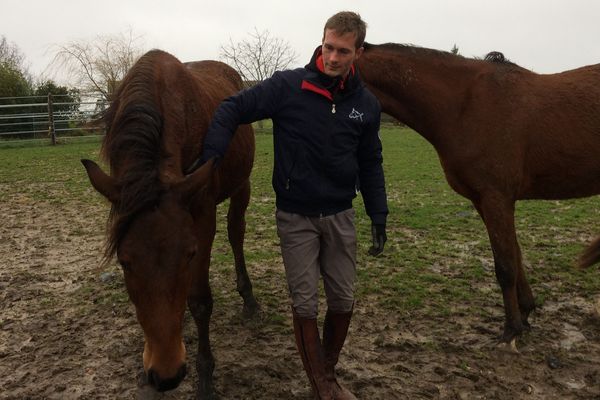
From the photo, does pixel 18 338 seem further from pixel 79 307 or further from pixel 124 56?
pixel 124 56

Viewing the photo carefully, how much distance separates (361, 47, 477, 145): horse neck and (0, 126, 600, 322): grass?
4.68 ft

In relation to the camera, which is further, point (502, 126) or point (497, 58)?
point (497, 58)

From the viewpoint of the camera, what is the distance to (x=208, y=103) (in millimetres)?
3041

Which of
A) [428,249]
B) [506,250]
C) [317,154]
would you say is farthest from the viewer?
[428,249]

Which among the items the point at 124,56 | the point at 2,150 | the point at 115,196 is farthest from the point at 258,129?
the point at 115,196

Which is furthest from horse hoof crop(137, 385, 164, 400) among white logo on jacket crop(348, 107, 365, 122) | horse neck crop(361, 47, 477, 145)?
horse neck crop(361, 47, 477, 145)

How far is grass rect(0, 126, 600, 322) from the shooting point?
161 inches

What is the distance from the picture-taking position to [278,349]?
3.26 meters

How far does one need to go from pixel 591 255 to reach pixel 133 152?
3.84 m

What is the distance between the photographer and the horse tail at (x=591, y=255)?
391 centimetres

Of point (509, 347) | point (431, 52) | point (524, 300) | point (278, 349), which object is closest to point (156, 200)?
point (278, 349)

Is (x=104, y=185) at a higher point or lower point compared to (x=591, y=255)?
higher

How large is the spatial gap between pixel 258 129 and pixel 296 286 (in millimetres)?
22305

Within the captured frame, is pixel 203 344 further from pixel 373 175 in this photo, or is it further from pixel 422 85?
pixel 422 85
